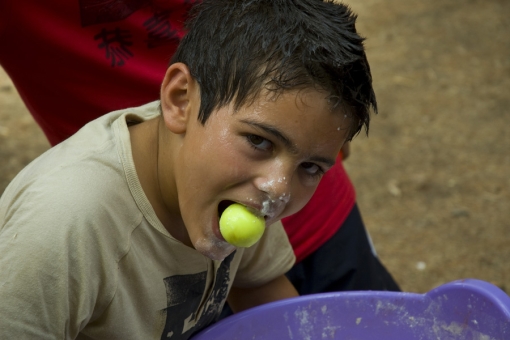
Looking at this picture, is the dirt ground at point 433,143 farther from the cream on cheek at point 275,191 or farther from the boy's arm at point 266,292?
the cream on cheek at point 275,191

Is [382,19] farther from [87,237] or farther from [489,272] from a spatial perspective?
[87,237]

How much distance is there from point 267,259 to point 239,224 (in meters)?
0.38

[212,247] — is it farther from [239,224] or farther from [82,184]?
[82,184]

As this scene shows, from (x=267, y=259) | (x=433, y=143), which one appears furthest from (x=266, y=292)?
(x=433, y=143)

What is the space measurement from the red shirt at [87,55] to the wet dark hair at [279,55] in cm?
29

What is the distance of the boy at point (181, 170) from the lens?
0.97 metres

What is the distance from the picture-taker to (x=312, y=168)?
1.07m

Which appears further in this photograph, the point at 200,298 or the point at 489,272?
the point at 489,272

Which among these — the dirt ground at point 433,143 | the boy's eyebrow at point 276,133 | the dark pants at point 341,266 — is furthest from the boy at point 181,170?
the dirt ground at point 433,143

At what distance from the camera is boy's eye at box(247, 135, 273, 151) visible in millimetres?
1007

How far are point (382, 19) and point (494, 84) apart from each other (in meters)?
0.89

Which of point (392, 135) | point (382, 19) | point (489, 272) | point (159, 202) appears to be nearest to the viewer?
point (159, 202)

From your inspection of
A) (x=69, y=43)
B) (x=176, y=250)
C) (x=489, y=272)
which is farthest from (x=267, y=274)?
(x=489, y=272)

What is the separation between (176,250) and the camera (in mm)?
1139
